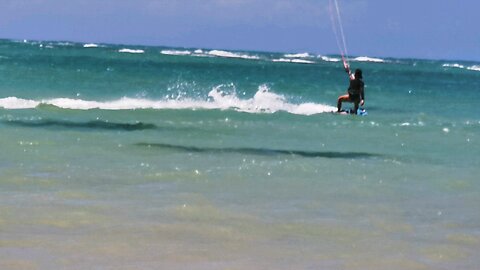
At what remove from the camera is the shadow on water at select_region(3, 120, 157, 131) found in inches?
794

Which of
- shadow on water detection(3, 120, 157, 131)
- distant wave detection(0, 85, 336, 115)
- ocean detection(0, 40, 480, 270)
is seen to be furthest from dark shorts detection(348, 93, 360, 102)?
distant wave detection(0, 85, 336, 115)

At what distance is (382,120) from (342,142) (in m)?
8.40

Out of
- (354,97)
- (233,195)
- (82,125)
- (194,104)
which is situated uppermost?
(354,97)

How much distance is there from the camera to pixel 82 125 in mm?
20703

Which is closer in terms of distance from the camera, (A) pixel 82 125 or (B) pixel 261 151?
(B) pixel 261 151

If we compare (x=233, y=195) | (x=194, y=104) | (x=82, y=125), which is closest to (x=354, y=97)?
(x=82, y=125)

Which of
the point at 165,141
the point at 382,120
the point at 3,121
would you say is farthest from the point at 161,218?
the point at 382,120

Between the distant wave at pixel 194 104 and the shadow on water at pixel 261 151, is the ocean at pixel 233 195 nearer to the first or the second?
the shadow on water at pixel 261 151

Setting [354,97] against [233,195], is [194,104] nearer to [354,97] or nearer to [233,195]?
[354,97]

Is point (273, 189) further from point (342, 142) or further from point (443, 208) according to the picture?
point (342, 142)

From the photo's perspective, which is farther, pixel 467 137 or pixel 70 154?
pixel 467 137

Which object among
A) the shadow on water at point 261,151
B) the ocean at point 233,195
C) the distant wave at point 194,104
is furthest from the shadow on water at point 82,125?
the distant wave at point 194,104

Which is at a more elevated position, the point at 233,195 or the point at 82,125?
the point at 82,125

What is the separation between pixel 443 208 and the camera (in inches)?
438
